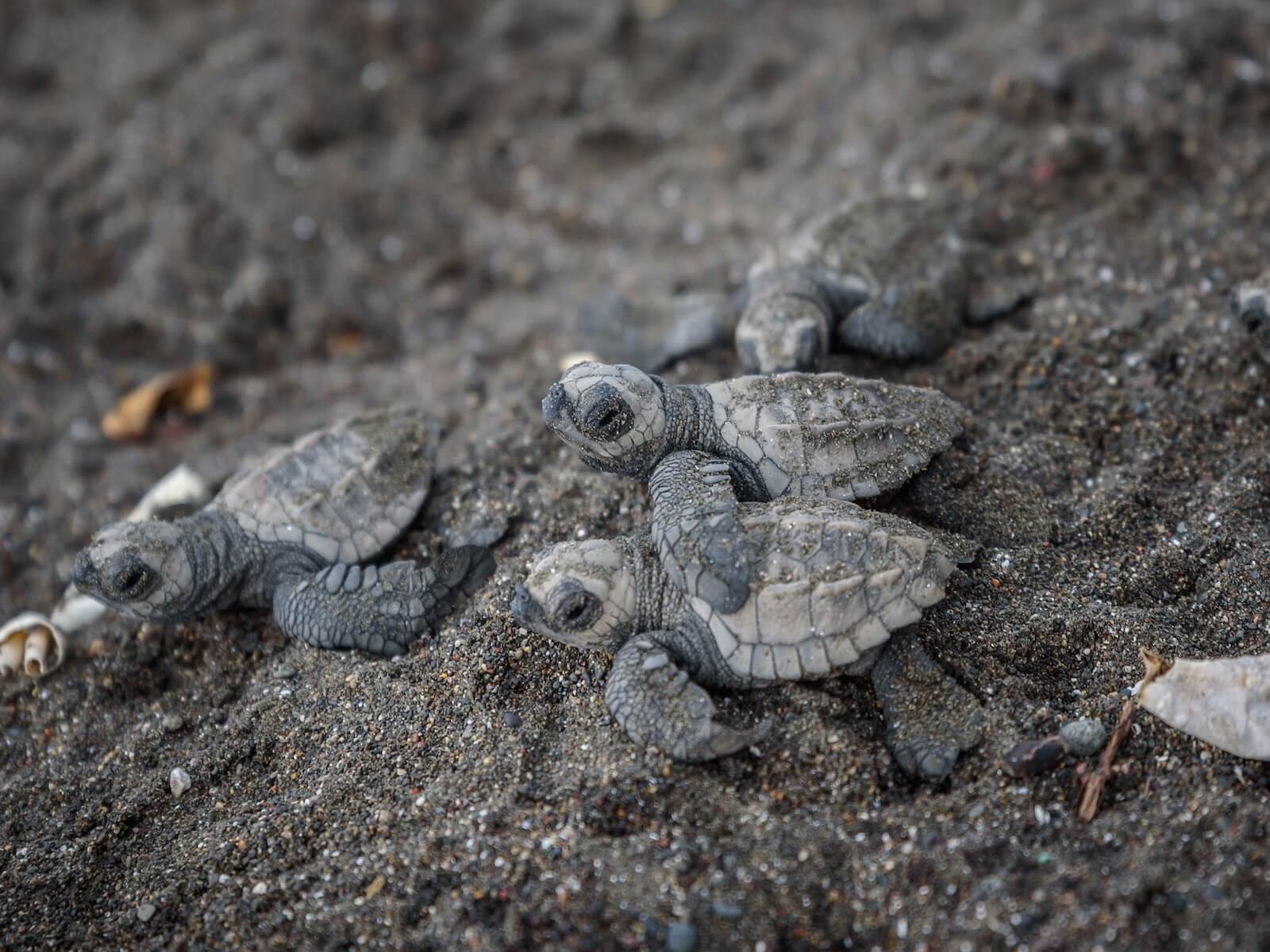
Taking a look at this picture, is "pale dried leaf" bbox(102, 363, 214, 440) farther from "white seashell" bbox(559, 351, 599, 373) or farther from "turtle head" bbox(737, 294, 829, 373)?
"turtle head" bbox(737, 294, 829, 373)

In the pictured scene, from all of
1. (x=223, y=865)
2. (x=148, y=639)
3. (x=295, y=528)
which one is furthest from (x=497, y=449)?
(x=223, y=865)

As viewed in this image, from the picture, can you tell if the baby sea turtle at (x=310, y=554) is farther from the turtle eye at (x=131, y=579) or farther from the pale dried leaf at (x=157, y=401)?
the pale dried leaf at (x=157, y=401)

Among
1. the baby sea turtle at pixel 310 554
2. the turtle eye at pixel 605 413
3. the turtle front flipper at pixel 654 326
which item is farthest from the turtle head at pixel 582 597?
the turtle front flipper at pixel 654 326

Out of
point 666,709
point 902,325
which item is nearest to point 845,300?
point 902,325

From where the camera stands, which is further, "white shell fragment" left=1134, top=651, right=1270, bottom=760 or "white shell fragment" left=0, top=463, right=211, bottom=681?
"white shell fragment" left=0, top=463, right=211, bottom=681

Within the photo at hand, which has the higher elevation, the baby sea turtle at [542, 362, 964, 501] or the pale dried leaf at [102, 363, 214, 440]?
the baby sea turtle at [542, 362, 964, 501]

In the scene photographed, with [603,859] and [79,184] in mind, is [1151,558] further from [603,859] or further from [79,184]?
[79,184]

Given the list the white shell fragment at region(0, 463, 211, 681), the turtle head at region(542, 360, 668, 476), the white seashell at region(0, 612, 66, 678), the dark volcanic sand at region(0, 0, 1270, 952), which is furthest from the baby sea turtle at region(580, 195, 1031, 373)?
the white seashell at region(0, 612, 66, 678)
